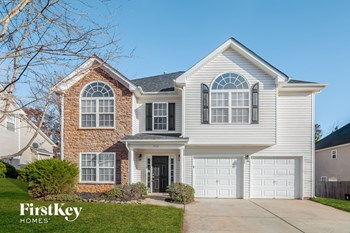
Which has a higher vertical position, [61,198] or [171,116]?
[171,116]

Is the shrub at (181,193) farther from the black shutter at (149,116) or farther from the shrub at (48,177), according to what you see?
the shrub at (48,177)

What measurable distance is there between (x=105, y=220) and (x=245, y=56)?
1034 centimetres

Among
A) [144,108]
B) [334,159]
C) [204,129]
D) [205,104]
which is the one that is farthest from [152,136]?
[334,159]

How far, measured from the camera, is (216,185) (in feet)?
50.6

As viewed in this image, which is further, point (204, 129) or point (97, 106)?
point (97, 106)

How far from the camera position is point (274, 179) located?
15461mm

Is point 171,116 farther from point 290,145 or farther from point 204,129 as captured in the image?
point 290,145

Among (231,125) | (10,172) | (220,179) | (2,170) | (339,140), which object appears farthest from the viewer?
(339,140)

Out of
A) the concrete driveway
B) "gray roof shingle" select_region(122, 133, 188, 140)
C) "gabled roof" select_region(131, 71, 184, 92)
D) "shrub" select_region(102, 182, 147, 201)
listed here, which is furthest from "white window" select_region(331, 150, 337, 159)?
"shrub" select_region(102, 182, 147, 201)

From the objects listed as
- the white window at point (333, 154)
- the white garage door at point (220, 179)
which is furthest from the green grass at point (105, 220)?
the white window at point (333, 154)

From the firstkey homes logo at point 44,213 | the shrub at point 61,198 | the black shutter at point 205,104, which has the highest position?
the black shutter at point 205,104

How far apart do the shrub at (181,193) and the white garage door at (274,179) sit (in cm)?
388

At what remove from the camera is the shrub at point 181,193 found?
13.2m

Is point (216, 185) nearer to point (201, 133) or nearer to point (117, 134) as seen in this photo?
point (201, 133)
